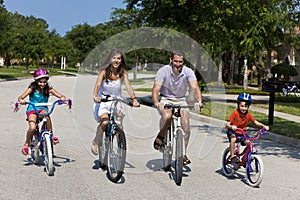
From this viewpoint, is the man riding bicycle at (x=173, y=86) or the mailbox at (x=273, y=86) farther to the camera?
the mailbox at (x=273, y=86)

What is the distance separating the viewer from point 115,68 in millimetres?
7191

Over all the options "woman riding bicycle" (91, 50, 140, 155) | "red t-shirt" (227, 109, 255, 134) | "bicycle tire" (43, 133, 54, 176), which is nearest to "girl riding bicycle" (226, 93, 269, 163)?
"red t-shirt" (227, 109, 255, 134)

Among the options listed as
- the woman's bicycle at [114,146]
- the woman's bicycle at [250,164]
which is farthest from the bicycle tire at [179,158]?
the woman's bicycle at [250,164]

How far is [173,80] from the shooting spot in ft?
23.7

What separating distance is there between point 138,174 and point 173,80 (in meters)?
1.49

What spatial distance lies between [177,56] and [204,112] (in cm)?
1008

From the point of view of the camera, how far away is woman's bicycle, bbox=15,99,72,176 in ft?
22.6

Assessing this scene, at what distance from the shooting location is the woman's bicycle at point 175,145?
6.59 m

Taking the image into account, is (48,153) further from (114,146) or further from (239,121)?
(239,121)

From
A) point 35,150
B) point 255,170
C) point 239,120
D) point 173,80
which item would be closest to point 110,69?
point 173,80

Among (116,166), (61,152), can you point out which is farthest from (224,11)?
(116,166)

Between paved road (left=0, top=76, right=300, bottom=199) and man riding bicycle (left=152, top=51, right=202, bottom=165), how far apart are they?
82 centimetres

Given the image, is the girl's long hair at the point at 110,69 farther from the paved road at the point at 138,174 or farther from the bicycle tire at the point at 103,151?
the paved road at the point at 138,174

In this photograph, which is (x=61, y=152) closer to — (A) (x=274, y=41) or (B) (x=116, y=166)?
(B) (x=116, y=166)
